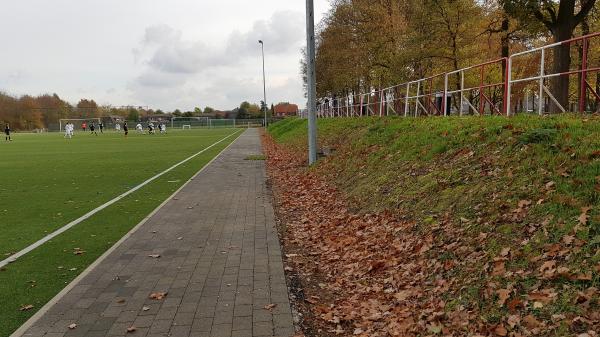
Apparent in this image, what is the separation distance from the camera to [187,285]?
5520 mm

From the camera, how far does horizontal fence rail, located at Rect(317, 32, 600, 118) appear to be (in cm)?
955

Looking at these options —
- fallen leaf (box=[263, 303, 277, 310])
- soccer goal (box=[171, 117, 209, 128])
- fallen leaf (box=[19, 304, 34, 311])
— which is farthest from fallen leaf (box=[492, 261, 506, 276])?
soccer goal (box=[171, 117, 209, 128])

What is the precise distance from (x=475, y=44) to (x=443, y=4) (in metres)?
3.41

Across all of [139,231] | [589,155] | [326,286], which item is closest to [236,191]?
[139,231]

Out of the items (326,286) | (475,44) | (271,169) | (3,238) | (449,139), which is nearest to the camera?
(326,286)

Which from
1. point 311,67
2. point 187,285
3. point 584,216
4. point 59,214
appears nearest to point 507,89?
Result: point 311,67

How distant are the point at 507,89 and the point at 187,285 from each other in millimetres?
8315

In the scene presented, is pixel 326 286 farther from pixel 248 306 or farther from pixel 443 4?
pixel 443 4

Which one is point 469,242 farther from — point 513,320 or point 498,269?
point 513,320

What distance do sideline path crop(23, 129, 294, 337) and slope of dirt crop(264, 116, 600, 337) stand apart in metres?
Result: 0.40

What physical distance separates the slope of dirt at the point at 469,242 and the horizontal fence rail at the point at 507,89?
213 cm

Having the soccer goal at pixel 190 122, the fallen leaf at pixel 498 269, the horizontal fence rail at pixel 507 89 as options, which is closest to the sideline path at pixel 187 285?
the fallen leaf at pixel 498 269

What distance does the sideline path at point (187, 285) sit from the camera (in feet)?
14.7

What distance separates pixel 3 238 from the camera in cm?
787
